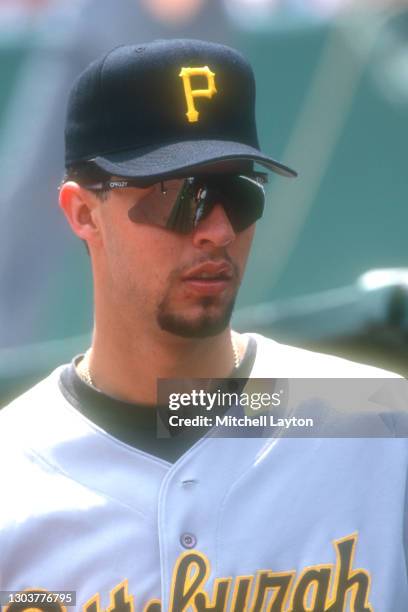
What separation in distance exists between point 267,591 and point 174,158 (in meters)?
0.54

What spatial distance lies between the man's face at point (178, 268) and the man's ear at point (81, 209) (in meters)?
0.05

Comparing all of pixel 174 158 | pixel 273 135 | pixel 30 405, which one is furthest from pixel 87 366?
pixel 273 135

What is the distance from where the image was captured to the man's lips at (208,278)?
143cm

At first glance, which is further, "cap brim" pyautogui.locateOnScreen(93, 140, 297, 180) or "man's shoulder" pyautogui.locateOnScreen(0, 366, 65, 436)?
"man's shoulder" pyautogui.locateOnScreen(0, 366, 65, 436)

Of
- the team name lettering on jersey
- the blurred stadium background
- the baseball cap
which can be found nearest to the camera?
the team name lettering on jersey

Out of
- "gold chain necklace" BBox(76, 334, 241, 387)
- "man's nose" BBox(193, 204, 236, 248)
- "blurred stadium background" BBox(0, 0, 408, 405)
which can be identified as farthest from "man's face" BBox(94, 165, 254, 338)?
"blurred stadium background" BBox(0, 0, 408, 405)

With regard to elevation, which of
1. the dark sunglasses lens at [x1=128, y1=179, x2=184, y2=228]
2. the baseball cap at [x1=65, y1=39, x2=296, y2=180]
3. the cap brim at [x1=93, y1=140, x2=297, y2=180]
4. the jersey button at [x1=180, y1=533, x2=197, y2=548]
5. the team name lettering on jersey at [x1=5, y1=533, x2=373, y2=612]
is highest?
the baseball cap at [x1=65, y1=39, x2=296, y2=180]

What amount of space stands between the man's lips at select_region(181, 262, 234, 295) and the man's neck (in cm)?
9

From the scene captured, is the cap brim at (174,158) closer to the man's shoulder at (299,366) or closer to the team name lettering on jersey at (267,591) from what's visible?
the man's shoulder at (299,366)

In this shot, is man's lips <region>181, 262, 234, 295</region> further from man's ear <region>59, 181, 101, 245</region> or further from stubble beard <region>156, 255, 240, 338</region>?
man's ear <region>59, 181, 101, 245</region>

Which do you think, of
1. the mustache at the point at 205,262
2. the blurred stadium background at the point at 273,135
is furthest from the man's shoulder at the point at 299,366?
the blurred stadium background at the point at 273,135

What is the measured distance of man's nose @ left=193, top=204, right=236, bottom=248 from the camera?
144 cm

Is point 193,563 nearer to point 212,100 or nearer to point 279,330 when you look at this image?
point 212,100

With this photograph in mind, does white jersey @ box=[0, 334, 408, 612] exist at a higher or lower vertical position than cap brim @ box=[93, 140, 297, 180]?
lower
